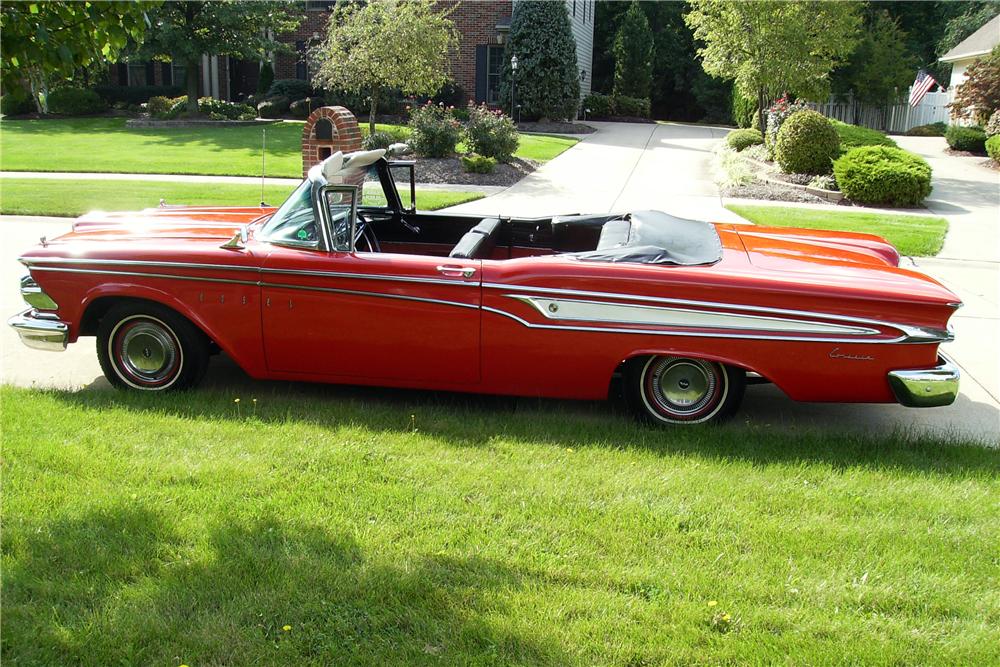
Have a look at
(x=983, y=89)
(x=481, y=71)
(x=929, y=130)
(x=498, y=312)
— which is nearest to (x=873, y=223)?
(x=498, y=312)

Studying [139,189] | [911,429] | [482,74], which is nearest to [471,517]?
[911,429]

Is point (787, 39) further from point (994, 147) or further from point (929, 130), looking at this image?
point (929, 130)

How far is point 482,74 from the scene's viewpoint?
30.0 meters

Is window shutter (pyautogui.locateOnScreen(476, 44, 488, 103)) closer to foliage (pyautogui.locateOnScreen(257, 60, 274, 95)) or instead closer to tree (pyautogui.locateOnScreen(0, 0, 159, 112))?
foliage (pyautogui.locateOnScreen(257, 60, 274, 95))

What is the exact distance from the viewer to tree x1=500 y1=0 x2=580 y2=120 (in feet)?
93.7

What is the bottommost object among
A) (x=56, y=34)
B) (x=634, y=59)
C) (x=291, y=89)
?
(x=56, y=34)

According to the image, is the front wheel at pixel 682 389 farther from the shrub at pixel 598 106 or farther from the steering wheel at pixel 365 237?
the shrub at pixel 598 106

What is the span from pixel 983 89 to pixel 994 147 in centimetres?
468

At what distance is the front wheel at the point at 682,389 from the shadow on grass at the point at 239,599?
1.79m

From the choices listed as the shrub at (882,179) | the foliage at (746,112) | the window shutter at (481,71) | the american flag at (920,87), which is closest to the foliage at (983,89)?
the foliage at (746,112)

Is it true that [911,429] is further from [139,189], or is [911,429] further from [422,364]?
[139,189]

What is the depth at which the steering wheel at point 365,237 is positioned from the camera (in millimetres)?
5879

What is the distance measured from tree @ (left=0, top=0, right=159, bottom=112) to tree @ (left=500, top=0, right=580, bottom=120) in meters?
25.5

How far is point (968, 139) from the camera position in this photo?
80.8 feet
